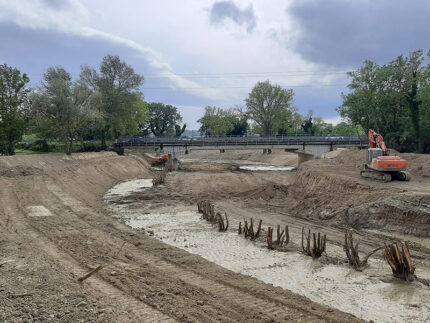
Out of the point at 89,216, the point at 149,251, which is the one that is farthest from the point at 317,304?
the point at 89,216

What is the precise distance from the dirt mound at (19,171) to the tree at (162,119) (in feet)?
294

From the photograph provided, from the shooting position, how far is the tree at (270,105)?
92.1m

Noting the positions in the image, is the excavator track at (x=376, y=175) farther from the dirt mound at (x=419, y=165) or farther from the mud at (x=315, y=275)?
the mud at (x=315, y=275)

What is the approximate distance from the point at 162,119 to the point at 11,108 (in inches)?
3379

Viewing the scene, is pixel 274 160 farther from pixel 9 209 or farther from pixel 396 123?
pixel 9 209

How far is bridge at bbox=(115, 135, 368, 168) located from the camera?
58.0 metres

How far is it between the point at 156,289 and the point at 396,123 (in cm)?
5146

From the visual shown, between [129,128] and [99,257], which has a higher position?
[129,128]

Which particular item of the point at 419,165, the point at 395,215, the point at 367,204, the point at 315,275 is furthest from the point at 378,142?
the point at 315,275

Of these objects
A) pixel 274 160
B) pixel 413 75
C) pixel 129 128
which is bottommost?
pixel 274 160

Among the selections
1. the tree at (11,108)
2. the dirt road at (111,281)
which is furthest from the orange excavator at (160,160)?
the dirt road at (111,281)

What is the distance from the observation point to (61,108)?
38.9m

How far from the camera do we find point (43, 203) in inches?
790

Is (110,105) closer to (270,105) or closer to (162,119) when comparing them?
(270,105)
